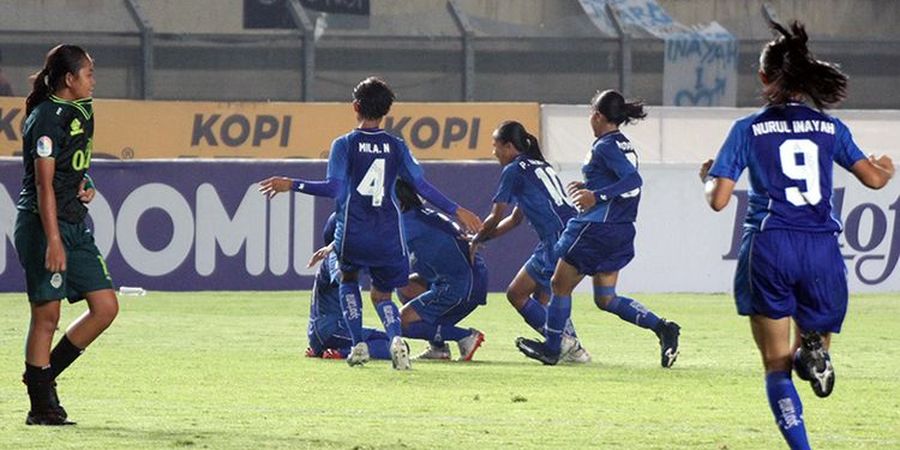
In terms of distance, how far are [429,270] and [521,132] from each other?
1146mm

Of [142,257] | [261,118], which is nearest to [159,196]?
[142,257]

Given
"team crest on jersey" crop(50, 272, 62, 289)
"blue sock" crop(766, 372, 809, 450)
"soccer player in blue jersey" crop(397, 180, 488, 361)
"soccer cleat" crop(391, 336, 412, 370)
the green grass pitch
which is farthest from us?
"soccer player in blue jersey" crop(397, 180, 488, 361)

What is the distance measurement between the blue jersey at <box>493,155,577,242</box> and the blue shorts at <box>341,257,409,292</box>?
1339 millimetres

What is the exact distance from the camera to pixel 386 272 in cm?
1270

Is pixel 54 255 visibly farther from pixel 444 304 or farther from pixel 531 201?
pixel 531 201

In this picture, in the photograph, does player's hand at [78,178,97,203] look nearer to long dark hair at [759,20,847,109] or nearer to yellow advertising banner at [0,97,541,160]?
long dark hair at [759,20,847,109]

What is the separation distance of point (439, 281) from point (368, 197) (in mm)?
1585

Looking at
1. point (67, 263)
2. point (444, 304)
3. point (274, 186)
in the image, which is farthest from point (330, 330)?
point (67, 263)

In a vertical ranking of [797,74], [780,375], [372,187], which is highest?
[797,74]

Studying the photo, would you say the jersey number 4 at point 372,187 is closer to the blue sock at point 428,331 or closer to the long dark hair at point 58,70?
the blue sock at point 428,331

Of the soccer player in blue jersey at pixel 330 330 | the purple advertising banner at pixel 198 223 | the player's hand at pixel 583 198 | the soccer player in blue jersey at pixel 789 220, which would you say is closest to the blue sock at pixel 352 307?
the soccer player in blue jersey at pixel 330 330

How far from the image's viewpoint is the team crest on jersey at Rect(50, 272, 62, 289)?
30.1 ft

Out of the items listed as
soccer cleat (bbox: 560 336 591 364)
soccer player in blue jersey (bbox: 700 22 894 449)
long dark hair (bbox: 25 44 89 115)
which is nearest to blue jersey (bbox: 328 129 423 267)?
soccer cleat (bbox: 560 336 591 364)

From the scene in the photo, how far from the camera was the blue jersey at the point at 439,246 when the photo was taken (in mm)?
14055
